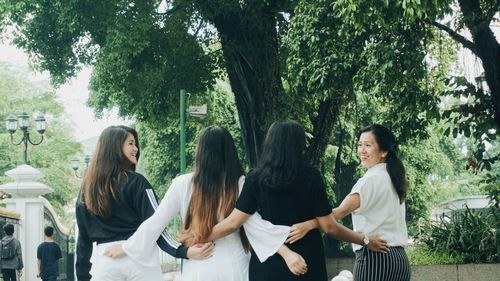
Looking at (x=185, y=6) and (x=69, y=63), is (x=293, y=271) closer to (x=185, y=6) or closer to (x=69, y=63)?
(x=185, y=6)

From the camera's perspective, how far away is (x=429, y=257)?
41.4ft

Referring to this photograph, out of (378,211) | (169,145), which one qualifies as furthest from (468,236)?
(169,145)

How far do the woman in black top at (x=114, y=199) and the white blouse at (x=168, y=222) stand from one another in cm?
14

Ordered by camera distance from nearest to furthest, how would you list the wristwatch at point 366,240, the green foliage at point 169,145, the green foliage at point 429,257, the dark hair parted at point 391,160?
the wristwatch at point 366,240
the dark hair parted at point 391,160
the green foliage at point 429,257
the green foliage at point 169,145

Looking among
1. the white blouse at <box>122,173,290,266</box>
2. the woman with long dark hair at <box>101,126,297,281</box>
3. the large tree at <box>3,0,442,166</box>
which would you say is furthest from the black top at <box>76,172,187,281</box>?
the large tree at <box>3,0,442,166</box>

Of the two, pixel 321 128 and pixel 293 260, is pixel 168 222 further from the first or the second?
pixel 321 128

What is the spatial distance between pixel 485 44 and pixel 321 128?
762cm

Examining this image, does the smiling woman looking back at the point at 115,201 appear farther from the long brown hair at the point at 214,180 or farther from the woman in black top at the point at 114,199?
the long brown hair at the point at 214,180

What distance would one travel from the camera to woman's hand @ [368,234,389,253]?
5488mm

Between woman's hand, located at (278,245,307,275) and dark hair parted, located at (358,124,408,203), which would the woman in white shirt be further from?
woman's hand, located at (278,245,307,275)

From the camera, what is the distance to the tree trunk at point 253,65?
788 inches

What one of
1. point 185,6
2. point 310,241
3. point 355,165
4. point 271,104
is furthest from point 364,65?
point 355,165

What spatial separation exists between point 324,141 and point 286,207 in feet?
52.3

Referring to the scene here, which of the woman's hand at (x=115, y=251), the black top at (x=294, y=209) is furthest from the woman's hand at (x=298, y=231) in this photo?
the woman's hand at (x=115, y=251)
